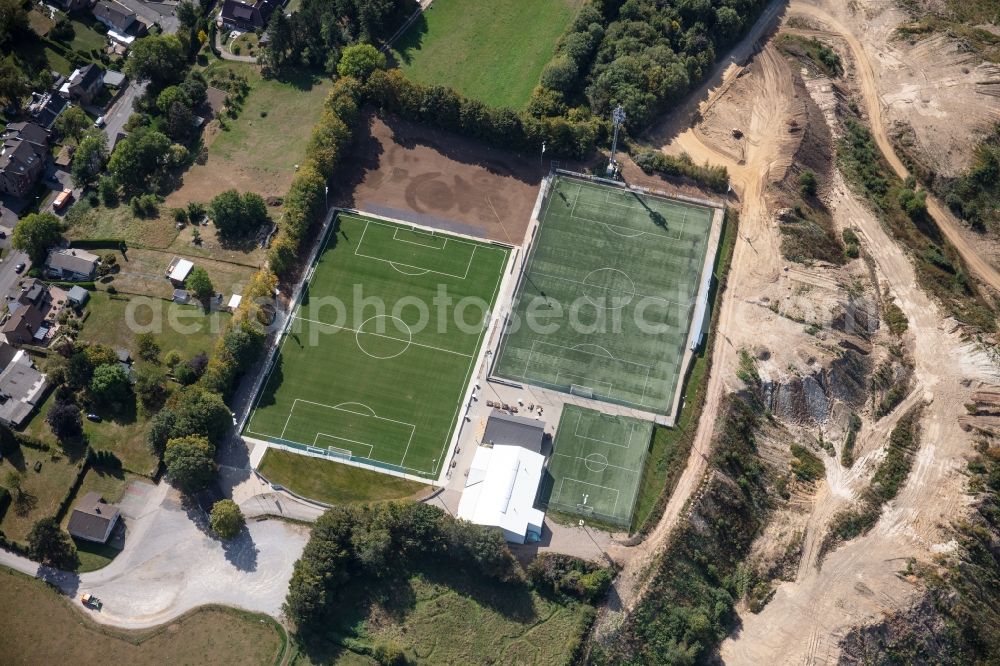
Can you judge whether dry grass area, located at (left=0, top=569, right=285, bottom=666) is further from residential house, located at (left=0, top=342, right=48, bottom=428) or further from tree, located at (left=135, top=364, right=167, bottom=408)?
tree, located at (left=135, top=364, right=167, bottom=408)

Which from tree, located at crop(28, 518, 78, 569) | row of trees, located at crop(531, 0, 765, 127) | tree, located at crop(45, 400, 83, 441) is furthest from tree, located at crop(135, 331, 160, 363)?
row of trees, located at crop(531, 0, 765, 127)

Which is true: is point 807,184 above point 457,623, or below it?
above

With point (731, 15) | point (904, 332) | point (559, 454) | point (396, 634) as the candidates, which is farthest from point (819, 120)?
point (396, 634)

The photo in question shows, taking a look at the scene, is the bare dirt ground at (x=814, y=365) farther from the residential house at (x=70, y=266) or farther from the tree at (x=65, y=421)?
the residential house at (x=70, y=266)

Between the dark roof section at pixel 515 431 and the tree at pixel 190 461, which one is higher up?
the dark roof section at pixel 515 431

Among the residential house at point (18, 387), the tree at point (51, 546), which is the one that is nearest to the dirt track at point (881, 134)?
the tree at point (51, 546)

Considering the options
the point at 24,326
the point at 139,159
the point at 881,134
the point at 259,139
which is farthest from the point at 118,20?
the point at 881,134

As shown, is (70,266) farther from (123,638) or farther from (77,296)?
(123,638)

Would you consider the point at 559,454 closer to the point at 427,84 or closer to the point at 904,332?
the point at 904,332
